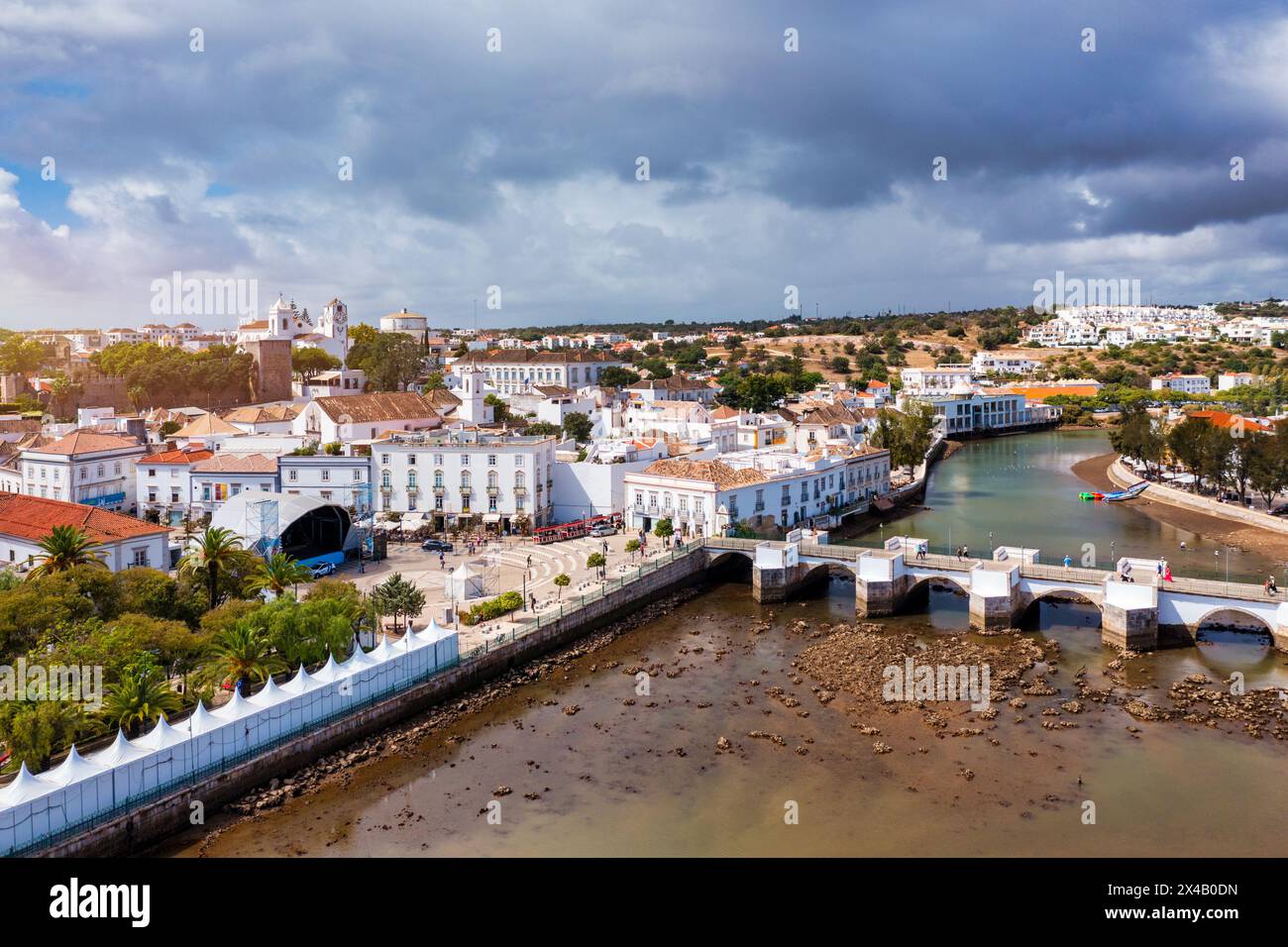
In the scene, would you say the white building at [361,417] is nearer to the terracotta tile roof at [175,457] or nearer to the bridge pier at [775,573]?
the terracotta tile roof at [175,457]

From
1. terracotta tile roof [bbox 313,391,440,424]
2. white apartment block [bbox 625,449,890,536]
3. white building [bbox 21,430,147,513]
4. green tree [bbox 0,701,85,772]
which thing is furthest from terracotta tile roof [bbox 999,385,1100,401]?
green tree [bbox 0,701,85,772]

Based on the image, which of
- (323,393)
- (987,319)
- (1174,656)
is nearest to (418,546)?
(1174,656)

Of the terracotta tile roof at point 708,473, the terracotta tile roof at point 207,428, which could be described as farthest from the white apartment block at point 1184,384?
the terracotta tile roof at point 207,428

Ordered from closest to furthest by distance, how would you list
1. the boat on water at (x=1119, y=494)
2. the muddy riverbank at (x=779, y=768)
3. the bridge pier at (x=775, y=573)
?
1. the muddy riverbank at (x=779, y=768)
2. the bridge pier at (x=775, y=573)
3. the boat on water at (x=1119, y=494)

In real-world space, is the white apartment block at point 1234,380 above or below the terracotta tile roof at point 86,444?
above

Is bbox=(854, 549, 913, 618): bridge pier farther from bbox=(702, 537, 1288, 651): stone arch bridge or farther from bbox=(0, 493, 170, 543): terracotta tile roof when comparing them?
bbox=(0, 493, 170, 543): terracotta tile roof

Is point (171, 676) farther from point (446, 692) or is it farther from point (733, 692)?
point (733, 692)
